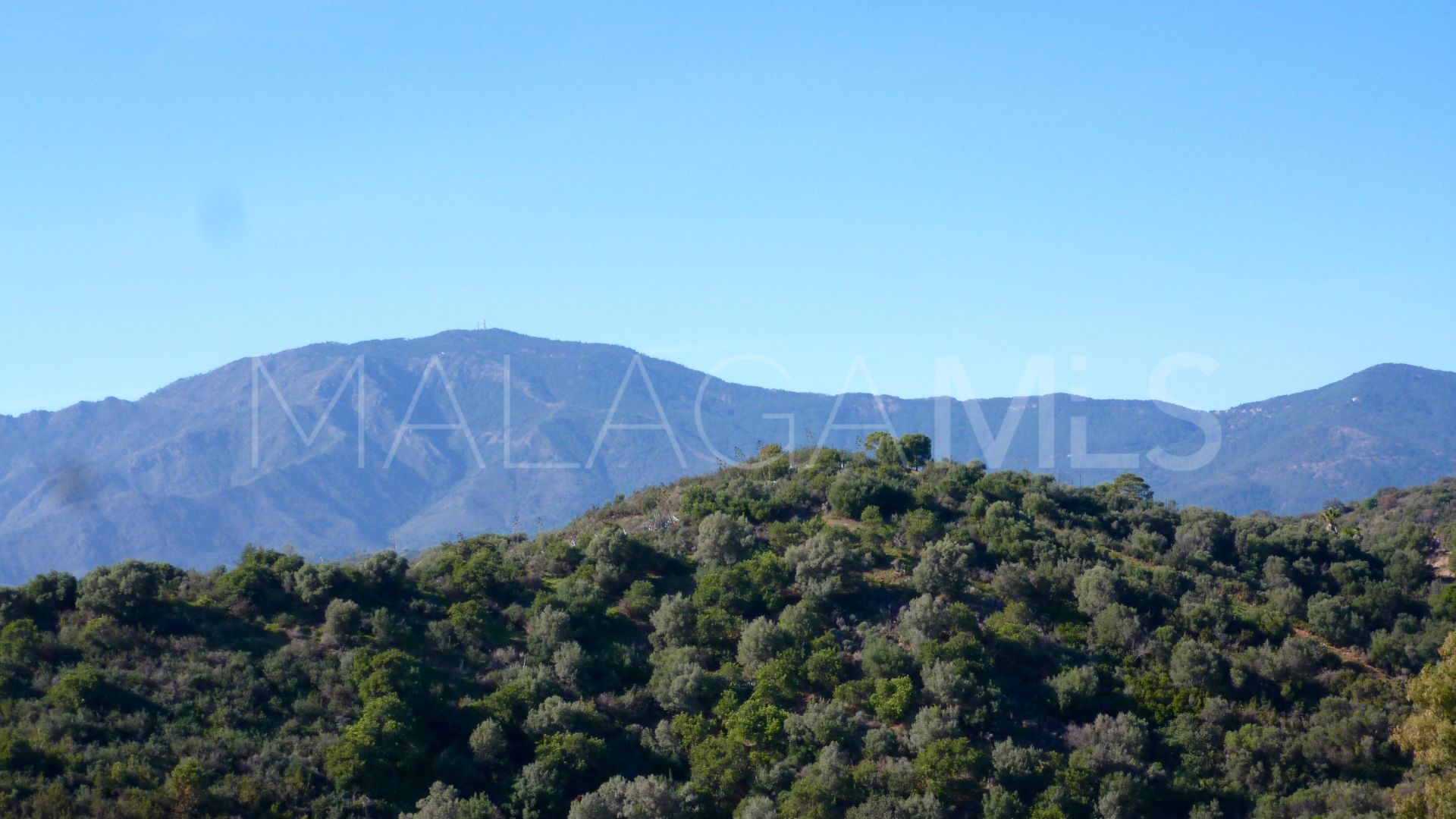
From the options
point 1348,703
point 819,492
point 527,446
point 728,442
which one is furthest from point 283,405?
point 1348,703

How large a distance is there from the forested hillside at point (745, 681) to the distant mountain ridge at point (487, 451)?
78972 millimetres

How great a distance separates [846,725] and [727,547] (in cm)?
812

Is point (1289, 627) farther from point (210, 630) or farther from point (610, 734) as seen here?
point (210, 630)

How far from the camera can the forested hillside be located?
19703 mm

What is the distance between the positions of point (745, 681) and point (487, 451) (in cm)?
15719

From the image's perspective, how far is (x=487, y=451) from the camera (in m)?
177

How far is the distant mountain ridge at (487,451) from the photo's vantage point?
435 ft

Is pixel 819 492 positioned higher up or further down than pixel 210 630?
higher up

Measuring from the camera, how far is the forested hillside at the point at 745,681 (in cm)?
1970

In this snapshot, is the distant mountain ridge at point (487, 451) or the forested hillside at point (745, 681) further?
the distant mountain ridge at point (487, 451)

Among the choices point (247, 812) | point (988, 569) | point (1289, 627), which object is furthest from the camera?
point (988, 569)

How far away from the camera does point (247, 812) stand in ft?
61.9

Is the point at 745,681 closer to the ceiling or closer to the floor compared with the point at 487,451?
closer to the floor

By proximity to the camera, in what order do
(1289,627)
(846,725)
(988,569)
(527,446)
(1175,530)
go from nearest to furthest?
(846,725)
(1289,627)
(988,569)
(1175,530)
(527,446)
